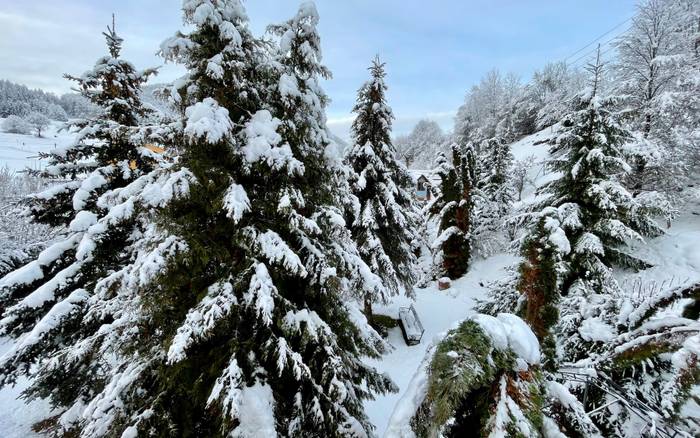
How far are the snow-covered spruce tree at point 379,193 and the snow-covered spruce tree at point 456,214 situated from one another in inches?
220

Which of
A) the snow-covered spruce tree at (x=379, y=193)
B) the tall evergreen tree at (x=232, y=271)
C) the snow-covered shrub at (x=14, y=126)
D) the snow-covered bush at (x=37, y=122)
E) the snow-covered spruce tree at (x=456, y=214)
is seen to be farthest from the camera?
the snow-covered bush at (x=37, y=122)

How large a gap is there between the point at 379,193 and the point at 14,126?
81.1 m

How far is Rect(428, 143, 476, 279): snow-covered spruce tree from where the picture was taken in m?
16.8

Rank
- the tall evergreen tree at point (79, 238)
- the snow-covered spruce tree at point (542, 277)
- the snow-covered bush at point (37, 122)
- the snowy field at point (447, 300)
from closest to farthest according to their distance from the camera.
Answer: the snow-covered spruce tree at point (542, 277) < the tall evergreen tree at point (79, 238) < the snowy field at point (447, 300) < the snow-covered bush at point (37, 122)

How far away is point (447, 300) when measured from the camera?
53.4 ft

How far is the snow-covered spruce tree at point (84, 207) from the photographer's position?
20.7ft

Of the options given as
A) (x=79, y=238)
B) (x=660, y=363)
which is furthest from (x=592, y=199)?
(x=79, y=238)

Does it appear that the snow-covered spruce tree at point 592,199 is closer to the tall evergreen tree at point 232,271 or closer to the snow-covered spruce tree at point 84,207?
the tall evergreen tree at point 232,271

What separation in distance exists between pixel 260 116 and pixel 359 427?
197 inches

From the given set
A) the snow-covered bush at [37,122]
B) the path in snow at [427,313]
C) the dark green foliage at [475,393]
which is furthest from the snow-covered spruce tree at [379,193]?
the snow-covered bush at [37,122]

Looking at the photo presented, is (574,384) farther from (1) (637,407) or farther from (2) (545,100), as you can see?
(2) (545,100)

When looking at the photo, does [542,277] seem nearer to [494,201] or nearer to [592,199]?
[592,199]

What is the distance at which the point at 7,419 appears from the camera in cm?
901

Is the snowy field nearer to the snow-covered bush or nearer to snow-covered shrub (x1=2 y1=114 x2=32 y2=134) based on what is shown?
snow-covered shrub (x1=2 y1=114 x2=32 y2=134)
